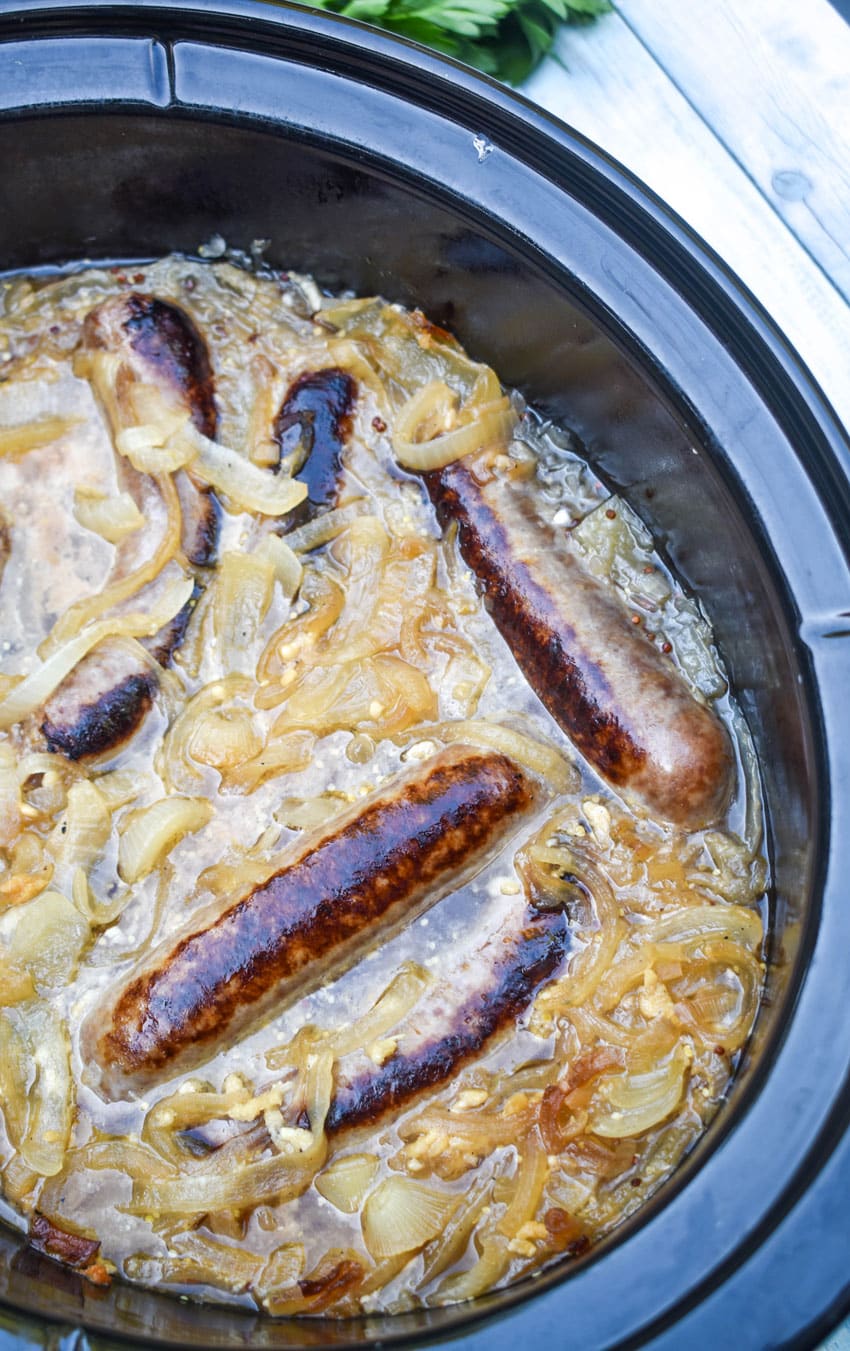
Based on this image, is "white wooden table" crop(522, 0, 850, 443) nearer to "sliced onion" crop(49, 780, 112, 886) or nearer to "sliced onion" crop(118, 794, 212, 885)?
"sliced onion" crop(118, 794, 212, 885)

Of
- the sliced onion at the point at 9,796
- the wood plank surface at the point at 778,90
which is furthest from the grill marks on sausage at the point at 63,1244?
the wood plank surface at the point at 778,90

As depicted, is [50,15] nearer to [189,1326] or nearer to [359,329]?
Result: [359,329]

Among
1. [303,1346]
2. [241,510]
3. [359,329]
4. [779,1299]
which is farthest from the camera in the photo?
[359,329]

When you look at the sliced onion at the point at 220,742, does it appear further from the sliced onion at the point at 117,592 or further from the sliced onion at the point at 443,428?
the sliced onion at the point at 443,428

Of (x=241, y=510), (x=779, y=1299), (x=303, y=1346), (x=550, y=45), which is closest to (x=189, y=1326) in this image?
(x=303, y=1346)

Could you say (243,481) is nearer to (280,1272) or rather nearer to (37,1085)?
(37,1085)

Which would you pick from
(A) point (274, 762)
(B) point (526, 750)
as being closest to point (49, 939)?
(A) point (274, 762)

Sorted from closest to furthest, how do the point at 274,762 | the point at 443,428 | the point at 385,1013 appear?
the point at 385,1013 → the point at 274,762 → the point at 443,428
